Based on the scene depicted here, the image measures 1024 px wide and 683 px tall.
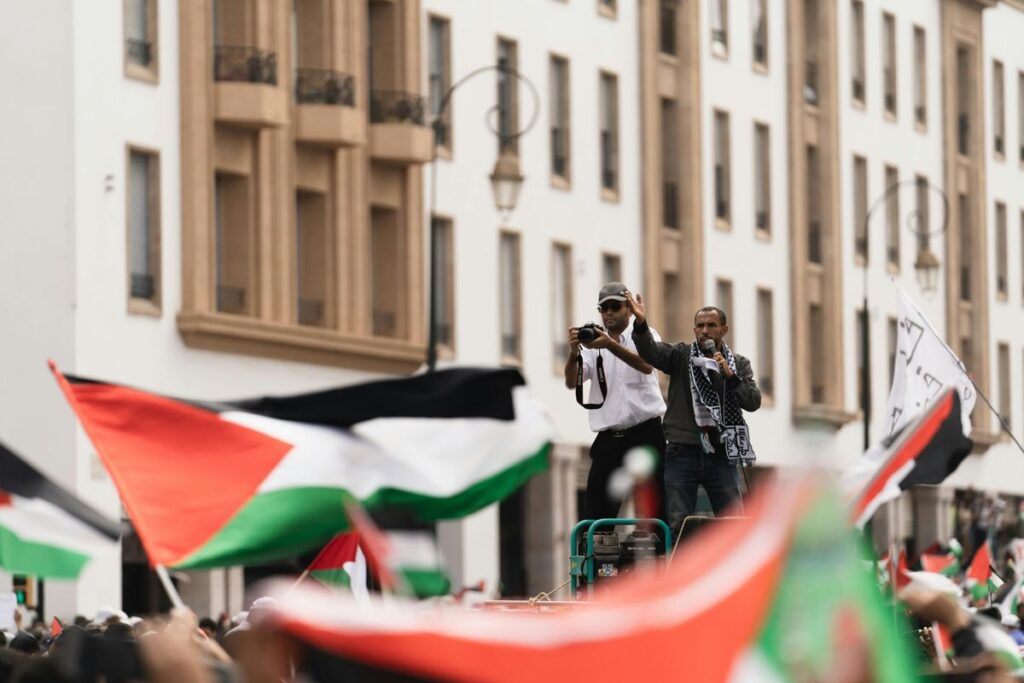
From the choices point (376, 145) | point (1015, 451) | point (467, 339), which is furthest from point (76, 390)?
point (1015, 451)

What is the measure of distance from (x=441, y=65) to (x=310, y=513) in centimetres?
3939

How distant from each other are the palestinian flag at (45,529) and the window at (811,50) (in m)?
53.4

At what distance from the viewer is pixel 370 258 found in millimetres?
48875

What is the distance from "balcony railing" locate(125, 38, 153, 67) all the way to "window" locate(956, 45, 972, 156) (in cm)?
3464

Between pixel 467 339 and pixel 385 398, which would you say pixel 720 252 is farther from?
pixel 385 398

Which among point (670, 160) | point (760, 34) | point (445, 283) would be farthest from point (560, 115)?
point (760, 34)

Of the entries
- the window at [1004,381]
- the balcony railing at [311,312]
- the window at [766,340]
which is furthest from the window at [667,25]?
the window at [1004,381]

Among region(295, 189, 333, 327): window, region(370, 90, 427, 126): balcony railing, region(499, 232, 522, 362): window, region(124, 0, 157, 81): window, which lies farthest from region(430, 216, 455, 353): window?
region(124, 0, 157, 81): window

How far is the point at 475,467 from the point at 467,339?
39.8m

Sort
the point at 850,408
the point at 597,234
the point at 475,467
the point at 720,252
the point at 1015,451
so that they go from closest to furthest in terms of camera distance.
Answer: the point at 475,467
the point at 597,234
the point at 720,252
the point at 850,408
the point at 1015,451

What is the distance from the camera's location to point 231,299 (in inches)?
1775

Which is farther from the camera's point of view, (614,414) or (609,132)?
(609,132)

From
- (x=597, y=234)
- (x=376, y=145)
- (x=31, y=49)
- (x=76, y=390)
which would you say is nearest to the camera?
(x=76, y=390)

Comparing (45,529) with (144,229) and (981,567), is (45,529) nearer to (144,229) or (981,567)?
(981,567)
